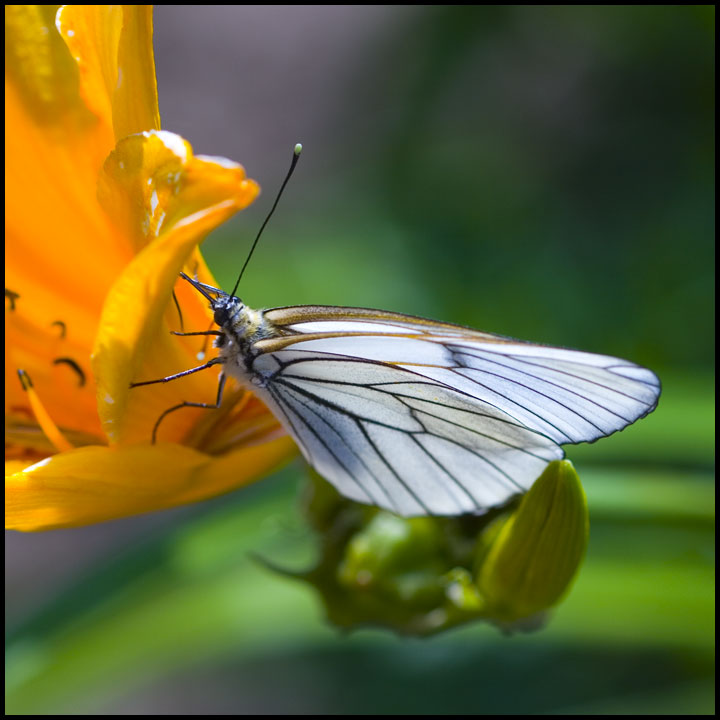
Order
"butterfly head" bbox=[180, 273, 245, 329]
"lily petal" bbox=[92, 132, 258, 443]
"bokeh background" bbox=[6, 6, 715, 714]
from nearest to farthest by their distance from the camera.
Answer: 1. "lily petal" bbox=[92, 132, 258, 443]
2. "butterfly head" bbox=[180, 273, 245, 329]
3. "bokeh background" bbox=[6, 6, 715, 714]

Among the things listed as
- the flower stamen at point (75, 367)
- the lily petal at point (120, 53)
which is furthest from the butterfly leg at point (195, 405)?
the lily petal at point (120, 53)

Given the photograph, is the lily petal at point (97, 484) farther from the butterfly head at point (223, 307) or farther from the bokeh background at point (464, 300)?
the bokeh background at point (464, 300)

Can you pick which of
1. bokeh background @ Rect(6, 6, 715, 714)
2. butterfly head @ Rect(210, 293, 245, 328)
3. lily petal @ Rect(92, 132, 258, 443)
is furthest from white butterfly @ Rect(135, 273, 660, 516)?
bokeh background @ Rect(6, 6, 715, 714)

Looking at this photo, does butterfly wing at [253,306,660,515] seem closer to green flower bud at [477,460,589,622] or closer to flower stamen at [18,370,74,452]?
green flower bud at [477,460,589,622]

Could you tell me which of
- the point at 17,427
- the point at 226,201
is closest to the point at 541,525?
the point at 226,201

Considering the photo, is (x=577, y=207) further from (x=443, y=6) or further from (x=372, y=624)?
(x=372, y=624)

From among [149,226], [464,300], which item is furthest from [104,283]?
[464,300]

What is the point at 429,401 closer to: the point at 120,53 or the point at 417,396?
the point at 417,396
